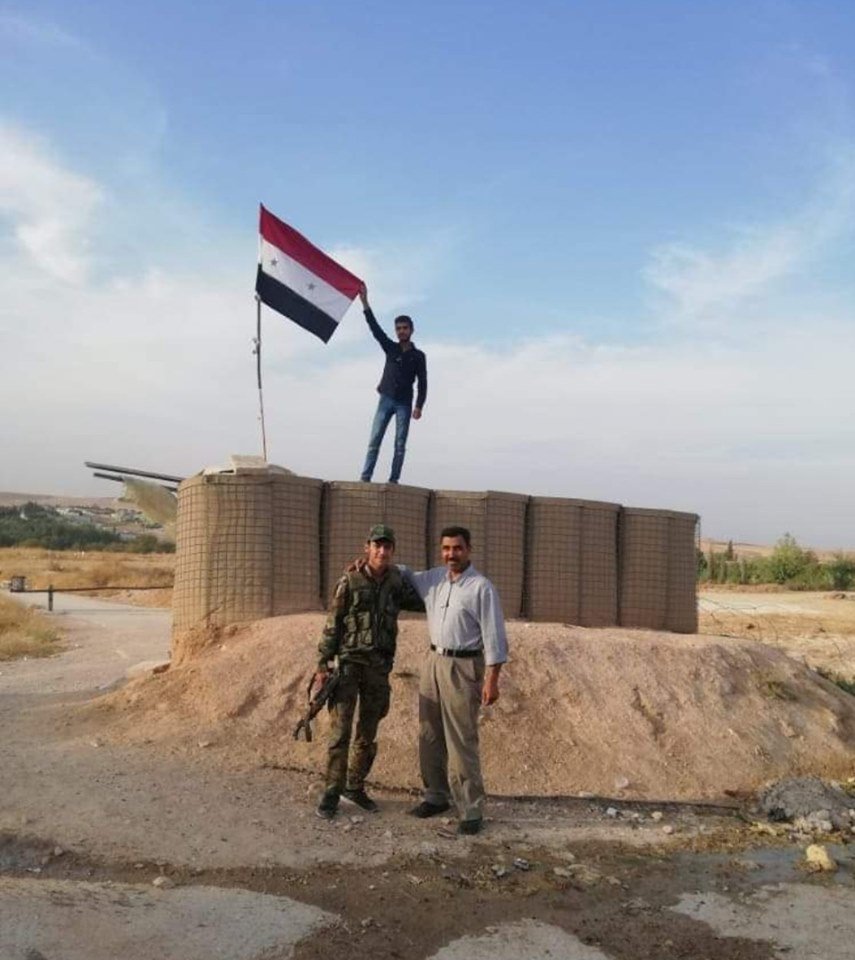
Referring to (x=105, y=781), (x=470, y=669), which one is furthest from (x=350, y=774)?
(x=105, y=781)

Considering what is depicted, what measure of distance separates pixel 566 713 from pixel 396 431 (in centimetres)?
328

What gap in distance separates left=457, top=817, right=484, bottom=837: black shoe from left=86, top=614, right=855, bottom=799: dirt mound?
82 cm

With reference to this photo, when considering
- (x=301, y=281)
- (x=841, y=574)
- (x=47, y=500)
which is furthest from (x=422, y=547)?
(x=47, y=500)

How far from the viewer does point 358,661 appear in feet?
19.4

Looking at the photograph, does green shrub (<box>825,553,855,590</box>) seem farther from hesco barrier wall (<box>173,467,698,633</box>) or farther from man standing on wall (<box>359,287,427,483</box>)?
man standing on wall (<box>359,287,427,483</box>)

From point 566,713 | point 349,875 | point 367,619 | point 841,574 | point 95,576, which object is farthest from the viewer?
point 841,574

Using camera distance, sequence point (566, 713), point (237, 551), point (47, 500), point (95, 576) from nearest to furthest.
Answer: point (566, 713) < point (237, 551) < point (95, 576) < point (47, 500)

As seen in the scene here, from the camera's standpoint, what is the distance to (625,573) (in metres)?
10.1

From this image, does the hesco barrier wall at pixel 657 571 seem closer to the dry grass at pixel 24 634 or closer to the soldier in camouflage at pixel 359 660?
the soldier in camouflage at pixel 359 660

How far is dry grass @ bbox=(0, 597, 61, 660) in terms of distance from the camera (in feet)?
50.4

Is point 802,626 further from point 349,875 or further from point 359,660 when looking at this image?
point 349,875

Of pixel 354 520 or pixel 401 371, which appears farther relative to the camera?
pixel 401 371

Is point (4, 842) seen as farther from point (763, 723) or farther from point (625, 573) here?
point (625, 573)

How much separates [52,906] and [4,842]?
1.01 m
